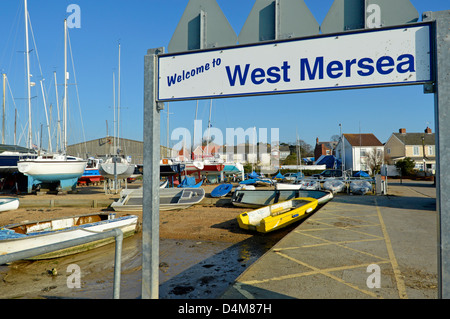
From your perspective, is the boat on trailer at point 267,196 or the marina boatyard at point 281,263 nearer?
the marina boatyard at point 281,263

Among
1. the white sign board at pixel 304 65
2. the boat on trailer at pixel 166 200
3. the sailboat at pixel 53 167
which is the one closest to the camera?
the white sign board at pixel 304 65

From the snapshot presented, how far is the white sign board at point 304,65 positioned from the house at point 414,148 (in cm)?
6147

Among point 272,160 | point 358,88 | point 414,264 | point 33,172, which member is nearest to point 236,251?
point 414,264

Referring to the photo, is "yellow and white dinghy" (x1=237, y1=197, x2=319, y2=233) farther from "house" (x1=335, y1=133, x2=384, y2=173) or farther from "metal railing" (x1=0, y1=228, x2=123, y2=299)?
"house" (x1=335, y1=133, x2=384, y2=173)

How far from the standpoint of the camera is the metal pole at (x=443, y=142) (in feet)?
7.80

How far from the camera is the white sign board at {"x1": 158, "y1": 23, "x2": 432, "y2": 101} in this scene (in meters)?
2.66

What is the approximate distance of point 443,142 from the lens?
7.84 ft

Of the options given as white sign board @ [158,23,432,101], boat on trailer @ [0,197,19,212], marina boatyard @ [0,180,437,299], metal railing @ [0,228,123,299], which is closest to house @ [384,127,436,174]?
marina boatyard @ [0,180,437,299]

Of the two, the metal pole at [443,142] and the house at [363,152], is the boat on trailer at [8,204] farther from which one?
the house at [363,152]

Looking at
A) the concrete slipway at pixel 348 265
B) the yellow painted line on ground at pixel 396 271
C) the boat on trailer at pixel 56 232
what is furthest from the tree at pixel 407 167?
the boat on trailer at pixel 56 232

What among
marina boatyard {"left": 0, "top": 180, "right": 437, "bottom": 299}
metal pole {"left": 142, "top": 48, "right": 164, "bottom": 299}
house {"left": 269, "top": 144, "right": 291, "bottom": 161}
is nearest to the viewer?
metal pole {"left": 142, "top": 48, "right": 164, "bottom": 299}

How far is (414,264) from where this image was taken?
6.10 meters

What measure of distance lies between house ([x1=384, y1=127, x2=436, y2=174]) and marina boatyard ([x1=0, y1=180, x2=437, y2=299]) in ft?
161
